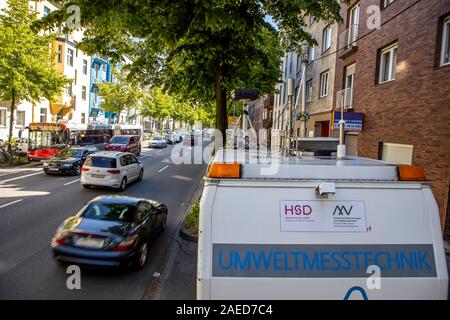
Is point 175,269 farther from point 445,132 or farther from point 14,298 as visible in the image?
point 445,132

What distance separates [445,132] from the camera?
358 inches

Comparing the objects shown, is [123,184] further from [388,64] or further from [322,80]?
[322,80]

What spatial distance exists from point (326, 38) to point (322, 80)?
2.68 m

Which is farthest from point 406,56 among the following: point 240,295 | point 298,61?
point 298,61

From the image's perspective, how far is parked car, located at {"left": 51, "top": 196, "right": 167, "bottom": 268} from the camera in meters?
6.20

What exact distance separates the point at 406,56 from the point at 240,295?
1122 centimetres

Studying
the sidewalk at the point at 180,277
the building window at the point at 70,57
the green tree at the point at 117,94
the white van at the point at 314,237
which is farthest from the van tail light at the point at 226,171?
the green tree at the point at 117,94

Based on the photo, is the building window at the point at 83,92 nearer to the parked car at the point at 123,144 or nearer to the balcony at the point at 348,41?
the parked car at the point at 123,144

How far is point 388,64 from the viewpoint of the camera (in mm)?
13172

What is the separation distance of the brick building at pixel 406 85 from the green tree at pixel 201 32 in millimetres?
2839

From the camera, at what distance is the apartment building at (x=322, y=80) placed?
18.9 metres

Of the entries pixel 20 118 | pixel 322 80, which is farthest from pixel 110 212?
pixel 20 118

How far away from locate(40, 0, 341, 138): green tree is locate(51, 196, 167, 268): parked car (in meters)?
3.74
